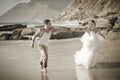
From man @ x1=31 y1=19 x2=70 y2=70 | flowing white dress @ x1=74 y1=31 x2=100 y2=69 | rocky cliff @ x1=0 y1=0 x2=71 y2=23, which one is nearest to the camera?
man @ x1=31 y1=19 x2=70 y2=70

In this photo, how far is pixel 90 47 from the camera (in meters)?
7.35

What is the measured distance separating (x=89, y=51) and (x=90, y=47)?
0.33 feet

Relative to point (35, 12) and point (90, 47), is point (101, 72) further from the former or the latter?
point (35, 12)

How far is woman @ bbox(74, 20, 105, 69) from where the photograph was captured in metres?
7.19

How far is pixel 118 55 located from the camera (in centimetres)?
895

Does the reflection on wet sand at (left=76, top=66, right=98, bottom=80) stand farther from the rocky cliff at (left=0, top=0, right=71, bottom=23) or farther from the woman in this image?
the rocky cliff at (left=0, top=0, right=71, bottom=23)

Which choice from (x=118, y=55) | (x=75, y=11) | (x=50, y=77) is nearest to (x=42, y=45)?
(x=50, y=77)

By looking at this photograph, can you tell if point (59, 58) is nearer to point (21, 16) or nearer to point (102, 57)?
point (102, 57)

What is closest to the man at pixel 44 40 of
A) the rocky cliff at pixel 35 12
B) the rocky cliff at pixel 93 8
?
the rocky cliff at pixel 35 12

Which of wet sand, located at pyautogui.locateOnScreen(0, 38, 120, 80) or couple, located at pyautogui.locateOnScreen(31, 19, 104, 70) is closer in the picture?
wet sand, located at pyautogui.locateOnScreen(0, 38, 120, 80)

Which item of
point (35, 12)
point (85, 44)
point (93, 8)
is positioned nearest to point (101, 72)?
point (85, 44)

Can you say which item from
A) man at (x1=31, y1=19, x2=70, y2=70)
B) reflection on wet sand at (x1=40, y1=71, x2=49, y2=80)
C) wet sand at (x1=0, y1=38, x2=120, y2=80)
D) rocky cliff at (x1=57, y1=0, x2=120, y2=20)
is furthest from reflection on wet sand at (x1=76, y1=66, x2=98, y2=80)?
rocky cliff at (x1=57, y1=0, x2=120, y2=20)

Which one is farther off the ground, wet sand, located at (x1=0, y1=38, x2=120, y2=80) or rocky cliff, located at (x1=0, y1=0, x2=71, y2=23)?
rocky cliff, located at (x1=0, y1=0, x2=71, y2=23)

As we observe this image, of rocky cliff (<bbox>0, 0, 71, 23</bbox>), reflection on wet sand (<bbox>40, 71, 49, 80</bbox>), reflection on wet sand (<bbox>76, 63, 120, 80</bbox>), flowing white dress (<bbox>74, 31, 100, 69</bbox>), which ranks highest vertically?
rocky cliff (<bbox>0, 0, 71, 23</bbox>)
